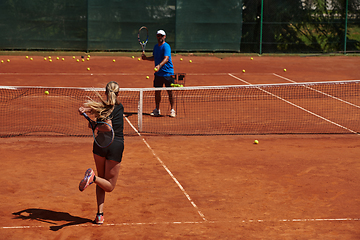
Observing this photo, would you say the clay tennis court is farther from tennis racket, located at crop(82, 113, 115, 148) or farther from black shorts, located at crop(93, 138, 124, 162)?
tennis racket, located at crop(82, 113, 115, 148)

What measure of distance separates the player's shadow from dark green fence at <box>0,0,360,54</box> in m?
17.1

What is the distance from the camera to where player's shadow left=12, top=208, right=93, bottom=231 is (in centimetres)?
601

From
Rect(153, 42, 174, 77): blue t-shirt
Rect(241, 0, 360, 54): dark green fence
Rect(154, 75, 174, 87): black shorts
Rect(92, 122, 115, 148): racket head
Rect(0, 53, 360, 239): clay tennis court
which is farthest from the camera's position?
Rect(241, 0, 360, 54): dark green fence

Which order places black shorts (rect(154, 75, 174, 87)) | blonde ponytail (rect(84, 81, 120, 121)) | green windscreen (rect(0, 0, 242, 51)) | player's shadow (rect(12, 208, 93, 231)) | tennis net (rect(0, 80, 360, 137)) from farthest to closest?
green windscreen (rect(0, 0, 242, 51)) < black shorts (rect(154, 75, 174, 87)) < tennis net (rect(0, 80, 360, 137)) < player's shadow (rect(12, 208, 93, 231)) < blonde ponytail (rect(84, 81, 120, 121))

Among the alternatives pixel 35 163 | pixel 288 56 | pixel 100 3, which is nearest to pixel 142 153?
pixel 35 163

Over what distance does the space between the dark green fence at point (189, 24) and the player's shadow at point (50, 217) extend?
1710cm

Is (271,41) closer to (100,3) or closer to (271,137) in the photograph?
(100,3)


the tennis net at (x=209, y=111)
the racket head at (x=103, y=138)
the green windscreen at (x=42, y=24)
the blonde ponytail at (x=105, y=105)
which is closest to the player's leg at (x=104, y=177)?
the racket head at (x=103, y=138)

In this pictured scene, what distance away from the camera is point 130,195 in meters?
7.00

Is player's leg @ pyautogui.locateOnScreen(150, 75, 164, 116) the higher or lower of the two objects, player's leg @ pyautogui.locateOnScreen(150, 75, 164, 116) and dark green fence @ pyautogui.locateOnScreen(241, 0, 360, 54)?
the lower

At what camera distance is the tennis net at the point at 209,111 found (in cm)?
1100

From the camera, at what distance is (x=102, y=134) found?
19.0ft

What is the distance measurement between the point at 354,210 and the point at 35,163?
5.15m

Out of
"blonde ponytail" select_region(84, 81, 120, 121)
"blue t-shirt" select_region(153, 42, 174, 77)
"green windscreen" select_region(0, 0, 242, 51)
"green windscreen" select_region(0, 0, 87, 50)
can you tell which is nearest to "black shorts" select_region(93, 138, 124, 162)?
"blonde ponytail" select_region(84, 81, 120, 121)
